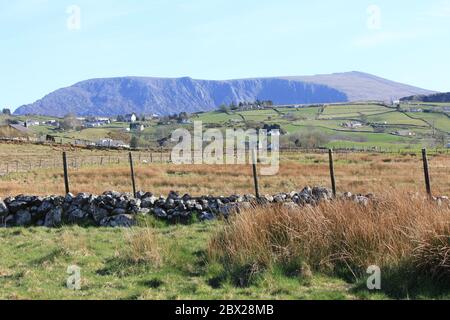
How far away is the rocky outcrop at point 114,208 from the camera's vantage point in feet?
44.0

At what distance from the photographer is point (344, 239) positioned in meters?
7.81

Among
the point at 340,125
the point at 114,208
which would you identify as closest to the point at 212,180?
the point at 114,208

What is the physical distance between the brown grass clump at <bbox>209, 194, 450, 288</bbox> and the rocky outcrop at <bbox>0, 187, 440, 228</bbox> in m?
4.42

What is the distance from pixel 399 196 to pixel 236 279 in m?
3.60

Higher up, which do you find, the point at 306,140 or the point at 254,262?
the point at 254,262

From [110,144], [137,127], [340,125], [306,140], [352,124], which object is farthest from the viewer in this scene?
[137,127]

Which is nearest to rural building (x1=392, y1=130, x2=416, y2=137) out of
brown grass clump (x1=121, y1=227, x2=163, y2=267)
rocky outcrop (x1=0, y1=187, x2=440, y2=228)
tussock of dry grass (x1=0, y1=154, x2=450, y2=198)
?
tussock of dry grass (x1=0, y1=154, x2=450, y2=198)

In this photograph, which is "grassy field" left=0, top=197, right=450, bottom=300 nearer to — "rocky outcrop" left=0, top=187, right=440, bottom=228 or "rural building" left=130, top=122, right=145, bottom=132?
"rocky outcrop" left=0, top=187, right=440, bottom=228

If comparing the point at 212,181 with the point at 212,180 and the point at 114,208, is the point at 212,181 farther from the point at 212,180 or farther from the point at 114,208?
the point at 114,208

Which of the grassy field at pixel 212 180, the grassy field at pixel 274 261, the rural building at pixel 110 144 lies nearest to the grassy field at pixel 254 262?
the grassy field at pixel 274 261

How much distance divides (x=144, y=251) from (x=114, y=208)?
556 centimetres

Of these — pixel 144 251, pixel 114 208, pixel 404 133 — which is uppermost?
pixel 144 251

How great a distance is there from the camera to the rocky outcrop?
13422 mm
